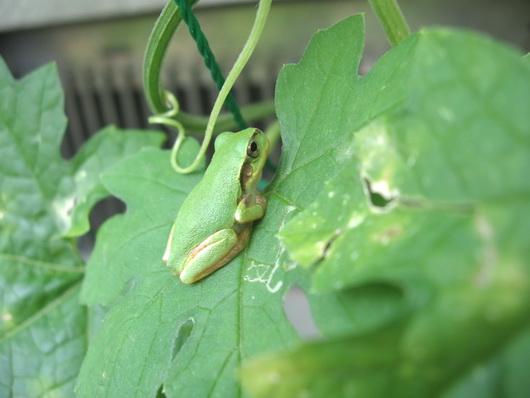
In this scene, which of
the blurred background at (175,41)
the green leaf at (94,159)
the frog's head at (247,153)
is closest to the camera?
the frog's head at (247,153)

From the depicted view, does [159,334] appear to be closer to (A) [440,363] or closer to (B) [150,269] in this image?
(B) [150,269]

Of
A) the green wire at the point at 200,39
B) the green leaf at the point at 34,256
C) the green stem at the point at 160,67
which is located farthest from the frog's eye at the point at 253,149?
the green leaf at the point at 34,256

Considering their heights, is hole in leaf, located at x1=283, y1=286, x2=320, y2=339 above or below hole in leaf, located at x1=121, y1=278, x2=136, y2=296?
below

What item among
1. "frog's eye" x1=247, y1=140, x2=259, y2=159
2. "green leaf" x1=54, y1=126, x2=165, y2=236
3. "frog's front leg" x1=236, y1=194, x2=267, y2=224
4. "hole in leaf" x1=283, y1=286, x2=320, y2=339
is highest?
"green leaf" x1=54, y1=126, x2=165, y2=236

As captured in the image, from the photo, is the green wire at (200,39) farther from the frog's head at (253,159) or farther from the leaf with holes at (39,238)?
the leaf with holes at (39,238)

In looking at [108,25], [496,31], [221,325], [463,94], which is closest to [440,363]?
[463,94]

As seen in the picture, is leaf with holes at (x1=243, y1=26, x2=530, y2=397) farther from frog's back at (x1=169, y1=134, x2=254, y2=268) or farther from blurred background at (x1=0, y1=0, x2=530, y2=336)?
blurred background at (x1=0, y1=0, x2=530, y2=336)

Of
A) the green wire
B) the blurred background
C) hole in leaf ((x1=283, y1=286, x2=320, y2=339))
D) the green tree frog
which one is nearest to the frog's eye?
the green tree frog
